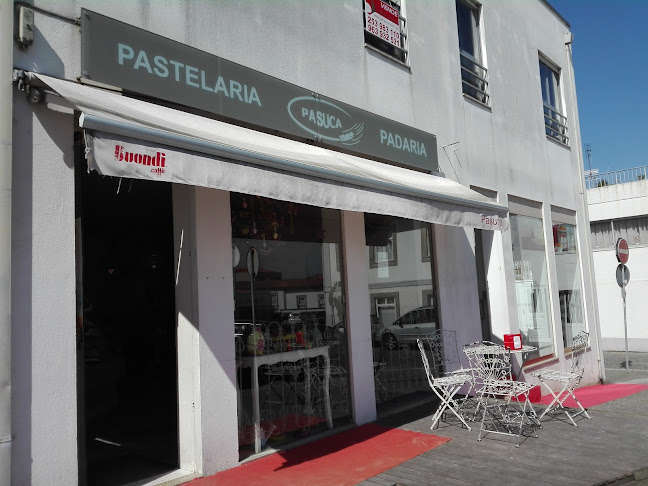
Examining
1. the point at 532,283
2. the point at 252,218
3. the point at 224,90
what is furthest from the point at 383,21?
the point at 532,283

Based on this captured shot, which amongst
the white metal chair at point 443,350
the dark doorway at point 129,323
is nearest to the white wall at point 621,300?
the white metal chair at point 443,350

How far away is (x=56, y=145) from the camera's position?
3.87m

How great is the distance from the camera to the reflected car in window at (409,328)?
7016 millimetres

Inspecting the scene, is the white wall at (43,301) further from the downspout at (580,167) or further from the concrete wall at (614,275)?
the concrete wall at (614,275)

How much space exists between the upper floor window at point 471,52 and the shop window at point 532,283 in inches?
89.4

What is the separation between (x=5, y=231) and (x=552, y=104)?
38.1 feet

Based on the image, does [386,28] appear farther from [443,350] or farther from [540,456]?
[540,456]

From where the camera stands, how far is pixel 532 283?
9891 mm

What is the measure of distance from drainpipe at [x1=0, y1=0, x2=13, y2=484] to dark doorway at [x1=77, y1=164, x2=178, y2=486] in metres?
1.82

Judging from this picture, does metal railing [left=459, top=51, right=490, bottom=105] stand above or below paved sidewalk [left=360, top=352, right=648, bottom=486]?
above

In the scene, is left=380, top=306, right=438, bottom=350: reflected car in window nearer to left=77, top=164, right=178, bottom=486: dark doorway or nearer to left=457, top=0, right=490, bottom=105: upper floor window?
left=77, top=164, right=178, bottom=486: dark doorway

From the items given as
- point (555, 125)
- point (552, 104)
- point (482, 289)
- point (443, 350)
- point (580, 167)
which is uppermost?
point (552, 104)

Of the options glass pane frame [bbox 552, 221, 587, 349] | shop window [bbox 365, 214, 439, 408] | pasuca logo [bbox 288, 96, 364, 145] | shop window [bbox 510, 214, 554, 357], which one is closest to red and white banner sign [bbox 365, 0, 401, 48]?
pasuca logo [bbox 288, 96, 364, 145]

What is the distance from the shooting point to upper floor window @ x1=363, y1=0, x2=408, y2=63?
712 cm
